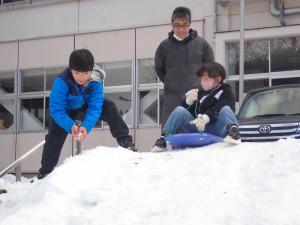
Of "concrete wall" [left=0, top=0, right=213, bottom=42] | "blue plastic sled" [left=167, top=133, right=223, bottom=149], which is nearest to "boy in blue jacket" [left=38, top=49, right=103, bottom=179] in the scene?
"blue plastic sled" [left=167, top=133, right=223, bottom=149]

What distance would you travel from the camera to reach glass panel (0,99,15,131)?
55.0 ft

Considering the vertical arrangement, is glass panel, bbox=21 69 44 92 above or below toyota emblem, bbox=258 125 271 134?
above

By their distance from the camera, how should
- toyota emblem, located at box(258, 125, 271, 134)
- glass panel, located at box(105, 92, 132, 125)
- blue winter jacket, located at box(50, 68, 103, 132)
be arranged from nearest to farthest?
blue winter jacket, located at box(50, 68, 103, 132), toyota emblem, located at box(258, 125, 271, 134), glass panel, located at box(105, 92, 132, 125)

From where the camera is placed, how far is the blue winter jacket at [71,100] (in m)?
5.71

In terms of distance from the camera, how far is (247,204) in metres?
3.80

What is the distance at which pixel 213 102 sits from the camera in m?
5.98

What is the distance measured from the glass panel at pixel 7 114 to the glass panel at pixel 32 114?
37 cm

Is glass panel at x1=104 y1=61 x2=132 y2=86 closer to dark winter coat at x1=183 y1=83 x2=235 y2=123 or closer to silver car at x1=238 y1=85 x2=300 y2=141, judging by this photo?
silver car at x1=238 y1=85 x2=300 y2=141

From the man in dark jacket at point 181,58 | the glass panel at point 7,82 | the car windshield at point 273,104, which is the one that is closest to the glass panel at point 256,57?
the car windshield at point 273,104

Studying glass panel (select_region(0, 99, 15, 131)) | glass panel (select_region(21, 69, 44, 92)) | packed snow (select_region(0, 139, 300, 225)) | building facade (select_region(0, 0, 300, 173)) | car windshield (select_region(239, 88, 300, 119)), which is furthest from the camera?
glass panel (select_region(0, 99, 15, 131))

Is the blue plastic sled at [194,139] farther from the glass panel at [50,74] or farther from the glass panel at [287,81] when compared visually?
the glass panel at [50,74]

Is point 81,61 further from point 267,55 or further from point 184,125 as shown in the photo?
point 267,55

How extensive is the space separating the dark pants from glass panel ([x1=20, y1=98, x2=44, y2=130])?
1038 cm

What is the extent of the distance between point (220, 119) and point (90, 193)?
1913mm
